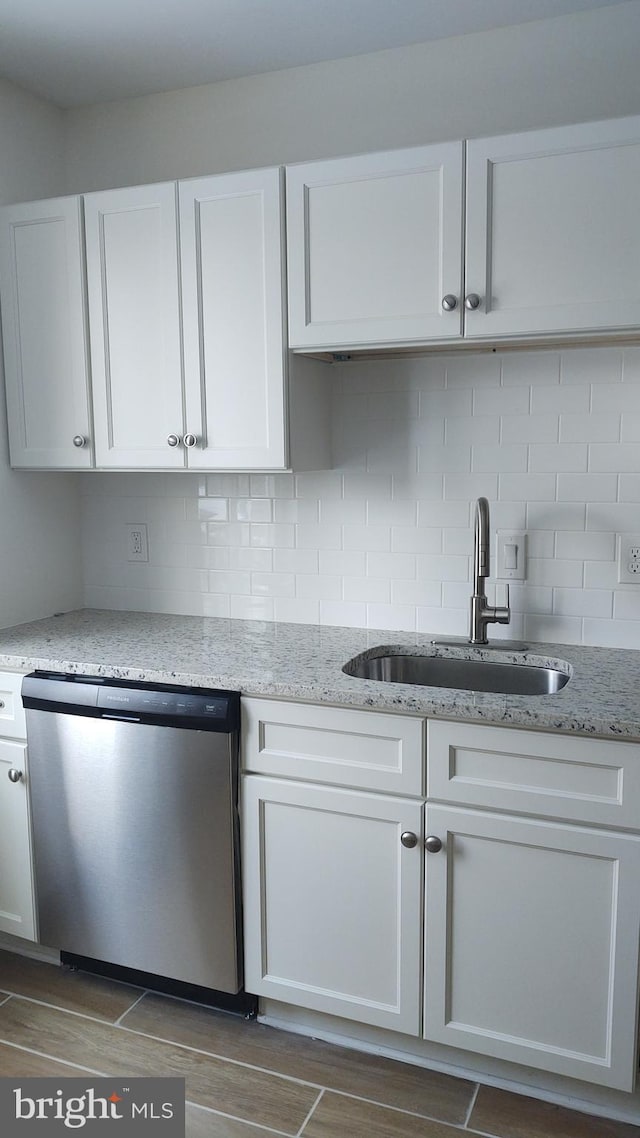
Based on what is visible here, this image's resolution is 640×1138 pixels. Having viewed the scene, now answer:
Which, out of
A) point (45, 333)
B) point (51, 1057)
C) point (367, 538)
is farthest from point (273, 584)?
point (51, 1057)

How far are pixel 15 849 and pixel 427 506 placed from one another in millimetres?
1519

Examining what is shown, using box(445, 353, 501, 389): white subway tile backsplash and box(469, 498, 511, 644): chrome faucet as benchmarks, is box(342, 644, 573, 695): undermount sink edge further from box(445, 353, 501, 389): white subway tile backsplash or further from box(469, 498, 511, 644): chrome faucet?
box(445, 353, 501, 389): white subway tile backsplash

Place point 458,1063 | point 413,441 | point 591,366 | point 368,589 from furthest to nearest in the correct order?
point 368,589 → point 413,441 → point 591,366 → point 458,1063

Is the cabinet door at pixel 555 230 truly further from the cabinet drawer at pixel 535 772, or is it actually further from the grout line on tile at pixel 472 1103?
the grout line on tile at pixel 472 1103

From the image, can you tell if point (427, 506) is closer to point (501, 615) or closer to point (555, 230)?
point (501, 615)

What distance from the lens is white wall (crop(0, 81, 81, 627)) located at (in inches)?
108

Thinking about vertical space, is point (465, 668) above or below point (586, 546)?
below

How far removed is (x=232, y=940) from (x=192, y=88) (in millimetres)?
2489

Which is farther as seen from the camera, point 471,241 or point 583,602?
point 583,602

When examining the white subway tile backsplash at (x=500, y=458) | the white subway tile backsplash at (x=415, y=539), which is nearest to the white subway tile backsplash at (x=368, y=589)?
the white subway tile backsplash at (x=415, y=539)

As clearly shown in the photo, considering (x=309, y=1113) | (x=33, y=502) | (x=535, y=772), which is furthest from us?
(x=33, y=502)

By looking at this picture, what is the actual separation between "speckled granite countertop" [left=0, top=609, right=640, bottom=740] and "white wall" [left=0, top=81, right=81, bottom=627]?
113 millimetres

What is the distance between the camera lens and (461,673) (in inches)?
95.7

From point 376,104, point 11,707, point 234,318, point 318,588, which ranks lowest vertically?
point 11,707
